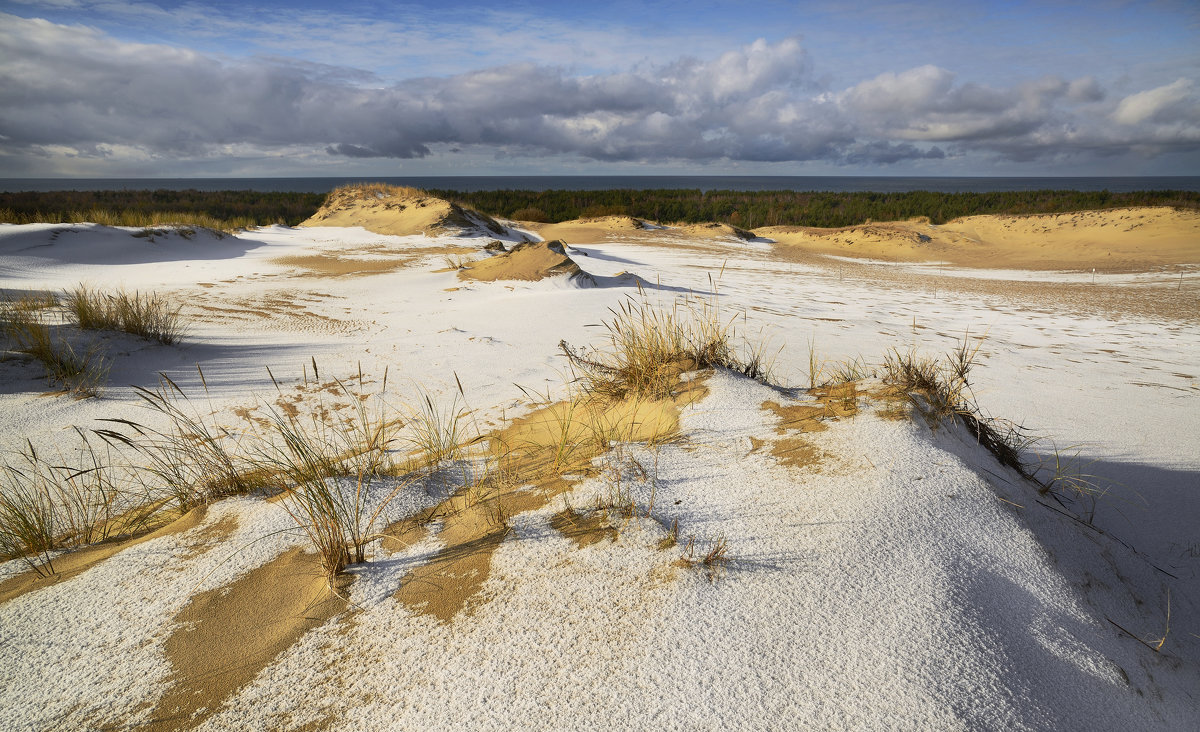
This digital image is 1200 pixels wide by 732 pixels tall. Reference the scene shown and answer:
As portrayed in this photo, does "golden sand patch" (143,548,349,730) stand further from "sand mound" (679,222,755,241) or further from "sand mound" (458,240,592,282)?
"sand mound" (679,222,755,241)

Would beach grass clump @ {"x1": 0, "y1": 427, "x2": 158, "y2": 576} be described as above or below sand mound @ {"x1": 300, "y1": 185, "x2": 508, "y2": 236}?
below

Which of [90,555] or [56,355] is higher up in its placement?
[56,355]

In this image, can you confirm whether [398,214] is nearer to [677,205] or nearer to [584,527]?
[677,205]

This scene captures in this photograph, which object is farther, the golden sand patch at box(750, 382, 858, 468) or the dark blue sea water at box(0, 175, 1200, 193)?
the dark blue sea water at box(0, 175, 1200, 193)

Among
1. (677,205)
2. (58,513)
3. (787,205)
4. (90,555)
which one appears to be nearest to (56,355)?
(58,513)

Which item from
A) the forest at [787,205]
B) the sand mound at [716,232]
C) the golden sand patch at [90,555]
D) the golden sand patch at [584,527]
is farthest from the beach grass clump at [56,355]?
the forest at [787,205]

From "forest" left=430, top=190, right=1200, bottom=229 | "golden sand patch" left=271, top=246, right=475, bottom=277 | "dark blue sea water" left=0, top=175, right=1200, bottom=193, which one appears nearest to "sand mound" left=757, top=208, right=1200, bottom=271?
"forest" left=430, top=190, right=1200, bottom=229

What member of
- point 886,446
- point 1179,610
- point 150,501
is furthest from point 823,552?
point 150,501
